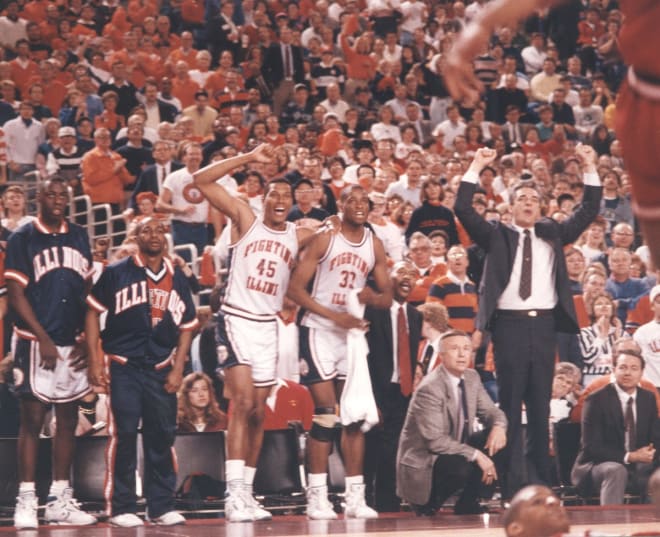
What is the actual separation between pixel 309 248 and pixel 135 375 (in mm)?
1498

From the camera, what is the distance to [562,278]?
9742mm

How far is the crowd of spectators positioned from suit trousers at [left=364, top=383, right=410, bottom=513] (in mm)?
972

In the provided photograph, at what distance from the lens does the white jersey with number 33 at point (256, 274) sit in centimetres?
915

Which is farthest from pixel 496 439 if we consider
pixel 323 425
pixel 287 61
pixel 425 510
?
pixel 287 61

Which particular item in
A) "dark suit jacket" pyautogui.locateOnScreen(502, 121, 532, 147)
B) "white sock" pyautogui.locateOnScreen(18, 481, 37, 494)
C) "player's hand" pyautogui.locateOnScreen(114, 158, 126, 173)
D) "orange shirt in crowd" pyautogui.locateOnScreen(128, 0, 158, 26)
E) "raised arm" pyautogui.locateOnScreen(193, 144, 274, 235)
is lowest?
"white sock" pyautogui.locateOnScreen(18, 481, 37, 494)

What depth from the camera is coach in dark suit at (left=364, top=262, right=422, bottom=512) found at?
32.2 ft

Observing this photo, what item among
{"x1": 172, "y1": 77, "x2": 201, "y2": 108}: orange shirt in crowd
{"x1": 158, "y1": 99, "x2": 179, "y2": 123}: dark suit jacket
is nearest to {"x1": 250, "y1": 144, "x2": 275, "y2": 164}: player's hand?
{"x1": 158, "y1": 99, "x2": 179, "y2": 123}: dark suit jacket

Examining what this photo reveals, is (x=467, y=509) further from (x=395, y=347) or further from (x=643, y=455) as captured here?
(x=643, y=455)

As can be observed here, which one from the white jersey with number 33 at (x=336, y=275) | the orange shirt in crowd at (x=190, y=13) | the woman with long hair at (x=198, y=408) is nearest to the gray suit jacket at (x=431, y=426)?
the white jersey with number 33 at (x=336, y=275)

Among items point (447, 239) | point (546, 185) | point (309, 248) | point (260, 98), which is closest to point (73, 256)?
point (309, 248)

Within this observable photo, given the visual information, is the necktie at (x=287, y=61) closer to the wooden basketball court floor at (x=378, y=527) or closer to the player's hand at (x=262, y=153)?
the player's hand at (x=262, y=153)

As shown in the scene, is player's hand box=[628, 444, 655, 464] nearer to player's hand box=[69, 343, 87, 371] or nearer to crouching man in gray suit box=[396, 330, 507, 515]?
crouching man in gray suit box=[396, 330, 507, 515]

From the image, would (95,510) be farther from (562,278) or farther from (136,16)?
(136,16)

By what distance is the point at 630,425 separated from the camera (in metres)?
10.1
